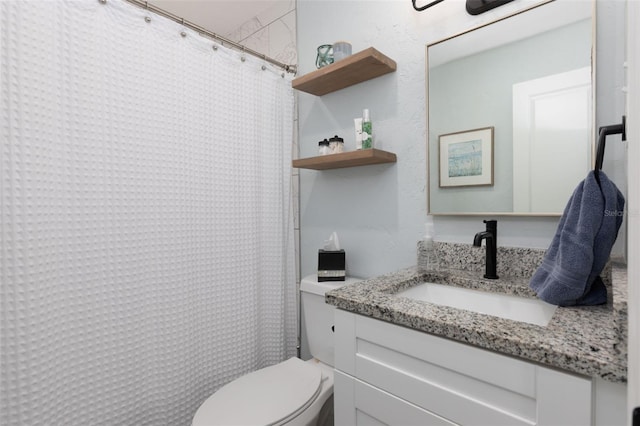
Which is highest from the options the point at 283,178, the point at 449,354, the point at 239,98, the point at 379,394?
the point at 239,98

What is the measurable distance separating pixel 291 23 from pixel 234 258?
1.39 metres

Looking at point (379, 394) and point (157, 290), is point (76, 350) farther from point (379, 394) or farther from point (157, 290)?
point (379, 394)

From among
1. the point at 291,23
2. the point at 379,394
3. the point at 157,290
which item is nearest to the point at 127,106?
the point at 157,290

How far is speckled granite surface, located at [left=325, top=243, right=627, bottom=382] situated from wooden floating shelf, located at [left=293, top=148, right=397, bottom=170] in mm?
495

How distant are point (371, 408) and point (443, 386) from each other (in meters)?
0.24

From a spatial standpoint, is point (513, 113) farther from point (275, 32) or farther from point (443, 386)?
point (275, 32)

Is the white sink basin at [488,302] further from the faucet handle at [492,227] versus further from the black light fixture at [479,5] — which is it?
the black light fixture at [479,5]

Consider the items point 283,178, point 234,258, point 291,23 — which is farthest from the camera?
point 291,23

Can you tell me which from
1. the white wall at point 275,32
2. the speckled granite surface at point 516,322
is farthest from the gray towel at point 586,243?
the white wall at point 275,32

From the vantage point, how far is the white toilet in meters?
A: 1.03

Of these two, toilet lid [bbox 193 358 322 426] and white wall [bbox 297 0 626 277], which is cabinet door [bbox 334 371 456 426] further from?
white wall [bbox 297 0 626 277]

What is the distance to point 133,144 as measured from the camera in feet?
3.87

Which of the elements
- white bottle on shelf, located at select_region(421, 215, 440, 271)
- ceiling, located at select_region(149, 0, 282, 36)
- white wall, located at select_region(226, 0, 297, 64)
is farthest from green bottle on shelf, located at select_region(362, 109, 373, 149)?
ceiling, located at select_region(149, 0, 282, 36)

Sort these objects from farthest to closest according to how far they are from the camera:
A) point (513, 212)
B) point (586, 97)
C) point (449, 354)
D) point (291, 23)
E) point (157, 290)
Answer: point (291, 23)
point (157, 290)
point (513, 212)
point (586, 97)
point (449, 354)
